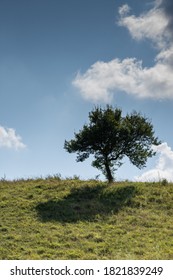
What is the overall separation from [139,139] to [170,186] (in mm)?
5269

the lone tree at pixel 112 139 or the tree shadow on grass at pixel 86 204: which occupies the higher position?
the lone tree at pixel 112 139

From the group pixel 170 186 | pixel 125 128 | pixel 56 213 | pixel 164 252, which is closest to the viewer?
pixel 164 252

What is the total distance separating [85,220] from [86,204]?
323 cm

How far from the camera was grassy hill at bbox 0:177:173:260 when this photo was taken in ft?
64.5

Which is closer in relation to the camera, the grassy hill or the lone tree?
the grassy hill

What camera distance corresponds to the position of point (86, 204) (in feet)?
93.1

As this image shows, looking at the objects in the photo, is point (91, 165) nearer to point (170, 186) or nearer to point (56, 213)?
point (170, 186)

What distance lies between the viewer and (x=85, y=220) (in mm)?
25172

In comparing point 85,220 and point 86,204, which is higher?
point 86,204

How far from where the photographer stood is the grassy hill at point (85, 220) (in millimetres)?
19672

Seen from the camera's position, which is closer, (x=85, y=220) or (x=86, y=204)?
(x=85, y=220)

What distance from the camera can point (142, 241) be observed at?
69.1 ft

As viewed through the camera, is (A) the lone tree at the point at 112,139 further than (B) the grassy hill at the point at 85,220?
Yes
